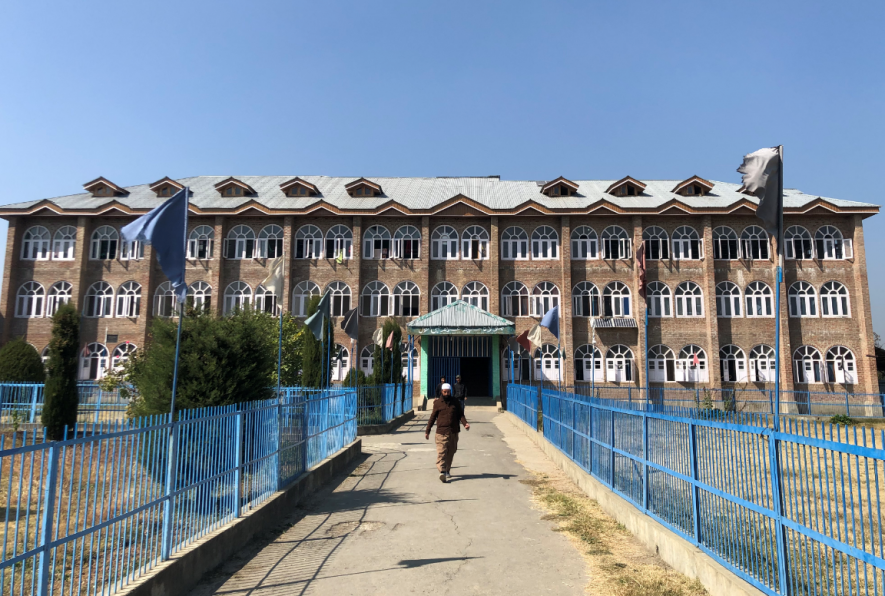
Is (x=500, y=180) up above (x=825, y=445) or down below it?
above

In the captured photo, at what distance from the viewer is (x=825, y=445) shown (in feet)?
12.3

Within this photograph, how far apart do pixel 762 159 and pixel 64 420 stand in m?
A: 18.5

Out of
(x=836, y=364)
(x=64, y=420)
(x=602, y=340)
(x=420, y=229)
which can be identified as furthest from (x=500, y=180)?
(x=64, y=420)

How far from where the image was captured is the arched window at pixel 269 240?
37094 mm

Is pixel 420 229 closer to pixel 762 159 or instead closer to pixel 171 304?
pixel 171 304

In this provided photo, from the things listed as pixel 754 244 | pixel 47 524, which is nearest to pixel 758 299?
pixel 754 244

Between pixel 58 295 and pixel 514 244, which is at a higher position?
pixel 514 244

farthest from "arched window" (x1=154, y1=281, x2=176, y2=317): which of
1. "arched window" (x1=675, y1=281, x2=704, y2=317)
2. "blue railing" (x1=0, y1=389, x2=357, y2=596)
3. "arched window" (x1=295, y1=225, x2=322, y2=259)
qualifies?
"arched window" (x1=675, y1=281, x2=704, y2=317)

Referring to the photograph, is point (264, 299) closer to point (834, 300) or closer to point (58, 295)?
point (58, 295)

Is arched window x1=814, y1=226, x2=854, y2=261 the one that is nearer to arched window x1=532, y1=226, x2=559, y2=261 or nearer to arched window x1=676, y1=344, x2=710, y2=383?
arched window x1=676, y1=344, x2=710, y2=383

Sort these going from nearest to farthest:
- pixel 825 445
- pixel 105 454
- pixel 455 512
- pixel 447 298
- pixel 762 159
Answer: pixel 825 445 < pixel 105 454 < pixel 762 159 < pixel 455 512 < pixel 447 298

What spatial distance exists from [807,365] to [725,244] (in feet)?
27.5

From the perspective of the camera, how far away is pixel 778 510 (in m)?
4.43

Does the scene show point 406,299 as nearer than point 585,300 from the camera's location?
No
